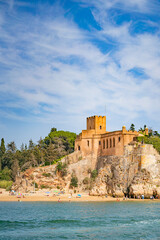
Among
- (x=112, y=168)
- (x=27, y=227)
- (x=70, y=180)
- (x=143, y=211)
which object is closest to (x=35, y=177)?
(x=70, y=180)

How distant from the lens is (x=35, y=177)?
65.4m

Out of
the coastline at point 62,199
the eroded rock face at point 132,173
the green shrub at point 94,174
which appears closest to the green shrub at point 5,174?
the coastline at point 62,199

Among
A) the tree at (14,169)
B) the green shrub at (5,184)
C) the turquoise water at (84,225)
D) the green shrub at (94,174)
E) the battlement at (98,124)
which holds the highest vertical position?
the battlement at (98,124)

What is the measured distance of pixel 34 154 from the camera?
77188mm

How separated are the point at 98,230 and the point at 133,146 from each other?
3351 cm

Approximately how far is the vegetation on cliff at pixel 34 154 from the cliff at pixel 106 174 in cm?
465

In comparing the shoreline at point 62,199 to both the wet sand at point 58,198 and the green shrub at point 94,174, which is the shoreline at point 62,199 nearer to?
the wet sand at point 58,198

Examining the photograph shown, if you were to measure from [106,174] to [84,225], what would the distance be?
100 feet

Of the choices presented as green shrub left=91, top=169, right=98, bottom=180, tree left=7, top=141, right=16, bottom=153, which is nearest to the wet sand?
green shrub left=91, top=169, right=98, bottom=180

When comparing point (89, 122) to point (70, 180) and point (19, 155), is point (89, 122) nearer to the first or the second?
point (70, 180)

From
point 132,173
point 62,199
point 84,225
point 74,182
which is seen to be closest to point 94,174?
point 74,182

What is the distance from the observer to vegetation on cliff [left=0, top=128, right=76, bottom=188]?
74131 millimetres

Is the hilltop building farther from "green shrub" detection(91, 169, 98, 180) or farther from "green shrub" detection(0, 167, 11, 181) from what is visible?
"green shrub" detection(0, 167, 11, 181)

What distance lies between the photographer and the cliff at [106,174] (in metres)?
56.8
